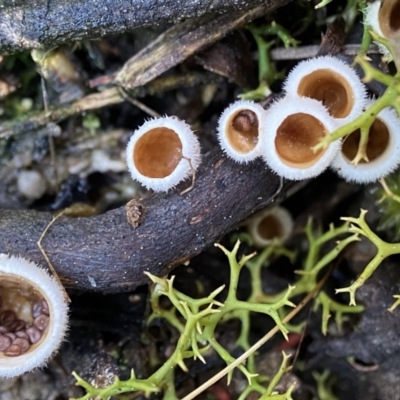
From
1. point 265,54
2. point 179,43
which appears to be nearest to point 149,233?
point 179,43

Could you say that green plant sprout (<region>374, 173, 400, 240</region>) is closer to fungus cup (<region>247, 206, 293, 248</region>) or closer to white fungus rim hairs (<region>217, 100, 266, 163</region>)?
fungus cup (<region>247, 206, 293, 248</region>)

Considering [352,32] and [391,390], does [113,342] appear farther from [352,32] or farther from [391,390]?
[352,32]

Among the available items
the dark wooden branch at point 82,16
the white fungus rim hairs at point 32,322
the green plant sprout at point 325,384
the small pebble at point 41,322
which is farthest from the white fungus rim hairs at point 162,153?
the green plant sprout at point 325,384

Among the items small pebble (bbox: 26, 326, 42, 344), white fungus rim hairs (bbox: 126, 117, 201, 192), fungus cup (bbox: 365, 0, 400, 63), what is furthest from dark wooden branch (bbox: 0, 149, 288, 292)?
fungus cup (bbox: 365, 0, 400, 63)

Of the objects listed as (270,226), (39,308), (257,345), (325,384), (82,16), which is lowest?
(325,384)

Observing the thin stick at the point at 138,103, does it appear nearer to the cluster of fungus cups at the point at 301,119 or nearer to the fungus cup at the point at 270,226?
the cluster of fungus cups at the point at 301,119

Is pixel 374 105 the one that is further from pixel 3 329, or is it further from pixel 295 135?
pixel 3 329
